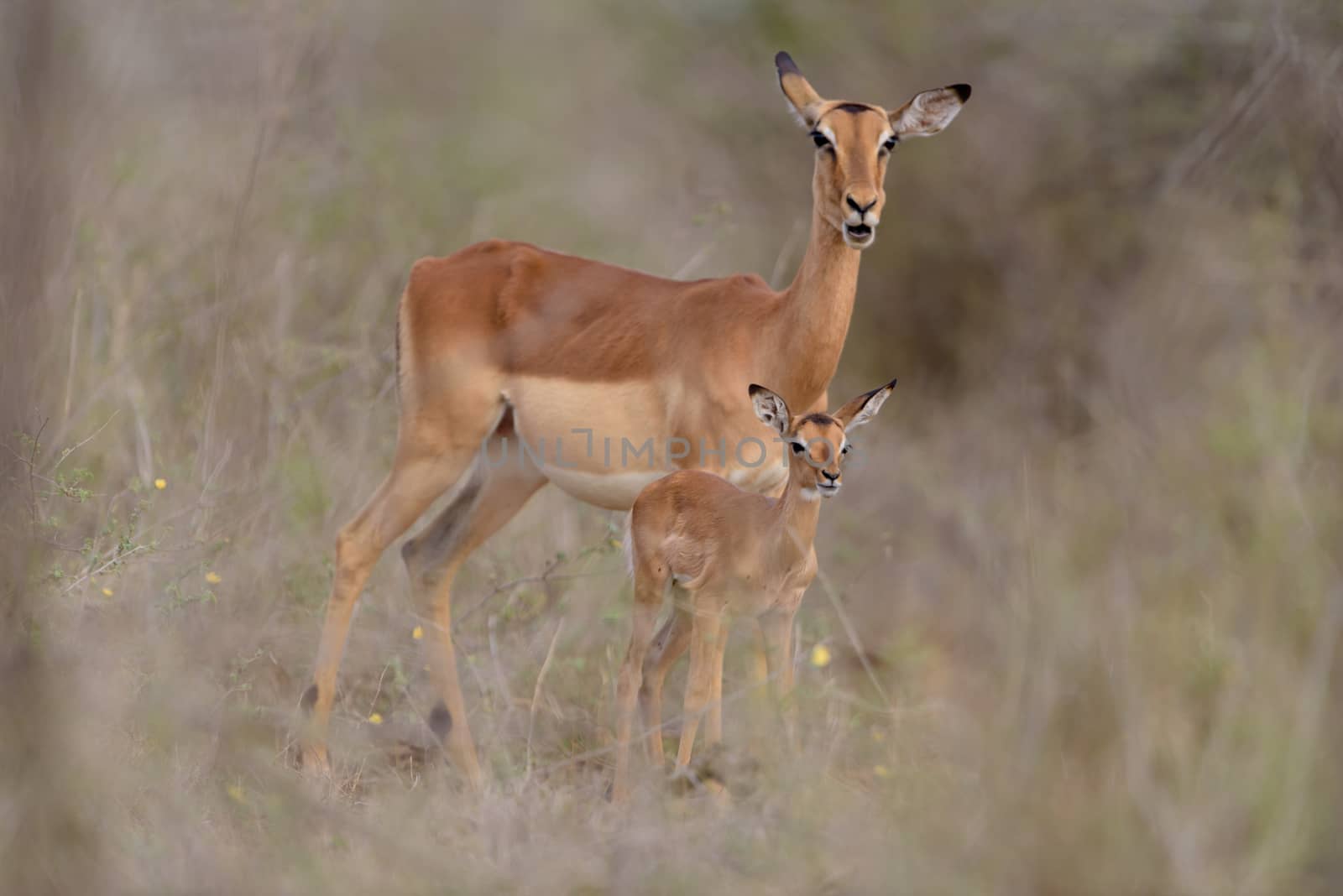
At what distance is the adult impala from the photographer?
5465 mm

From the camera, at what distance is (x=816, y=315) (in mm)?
5465

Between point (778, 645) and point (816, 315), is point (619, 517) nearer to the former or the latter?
→ point (816, 315)

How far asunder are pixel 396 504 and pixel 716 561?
1614mm

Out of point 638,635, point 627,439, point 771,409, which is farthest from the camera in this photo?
point 627,439

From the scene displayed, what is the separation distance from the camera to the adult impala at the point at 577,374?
5.46 m

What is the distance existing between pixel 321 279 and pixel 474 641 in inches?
156

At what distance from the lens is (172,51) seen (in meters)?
10.9

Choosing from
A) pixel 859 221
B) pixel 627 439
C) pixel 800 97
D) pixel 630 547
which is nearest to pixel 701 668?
pixel 630 547

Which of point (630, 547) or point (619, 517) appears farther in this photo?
point (619, 517)

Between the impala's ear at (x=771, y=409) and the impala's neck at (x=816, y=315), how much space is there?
55 centimetres

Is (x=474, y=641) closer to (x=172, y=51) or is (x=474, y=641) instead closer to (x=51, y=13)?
(x=51, y=13)

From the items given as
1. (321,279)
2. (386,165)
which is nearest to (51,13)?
(321,279)

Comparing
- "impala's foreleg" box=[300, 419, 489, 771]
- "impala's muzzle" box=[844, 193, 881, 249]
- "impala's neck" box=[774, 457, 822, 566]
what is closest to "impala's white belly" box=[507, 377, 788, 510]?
"impala's foreleg" box=[300, 419, 489, 771]

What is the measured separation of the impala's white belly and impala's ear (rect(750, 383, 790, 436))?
552mm
